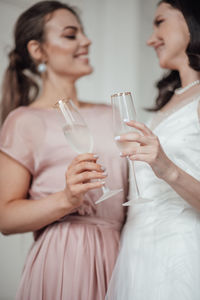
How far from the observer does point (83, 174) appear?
1.03 m

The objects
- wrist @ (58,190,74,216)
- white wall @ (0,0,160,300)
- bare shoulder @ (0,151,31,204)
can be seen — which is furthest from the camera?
white wall @ (0,0,160,300)

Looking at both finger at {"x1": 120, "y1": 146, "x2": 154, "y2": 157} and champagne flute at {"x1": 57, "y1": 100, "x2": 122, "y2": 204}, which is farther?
champagne flute at {"x1": 57, "y1": 100, "x2": 122, "y2": 204}

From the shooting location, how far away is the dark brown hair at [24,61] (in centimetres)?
157

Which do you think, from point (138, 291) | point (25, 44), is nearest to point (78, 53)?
point (25, 44)

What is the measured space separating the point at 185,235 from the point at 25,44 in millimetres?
1074

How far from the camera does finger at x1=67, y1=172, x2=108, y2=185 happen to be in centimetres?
100

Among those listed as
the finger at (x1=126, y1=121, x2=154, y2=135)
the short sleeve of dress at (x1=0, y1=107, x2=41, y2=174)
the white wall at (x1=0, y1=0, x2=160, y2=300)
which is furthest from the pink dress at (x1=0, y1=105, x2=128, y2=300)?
the white wall at (x1=0, y1=0, x2=160, y2=300)

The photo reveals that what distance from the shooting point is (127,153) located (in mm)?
941

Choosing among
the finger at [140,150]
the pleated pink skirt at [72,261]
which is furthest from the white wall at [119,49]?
the finger at [140,150]

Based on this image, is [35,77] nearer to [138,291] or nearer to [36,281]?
[36,281]

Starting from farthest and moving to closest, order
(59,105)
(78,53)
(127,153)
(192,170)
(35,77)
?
(35,77) < (78,53) < (192,170) < (59,105) < (127,153)

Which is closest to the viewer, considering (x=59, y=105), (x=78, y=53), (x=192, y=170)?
(x=59, y=105)

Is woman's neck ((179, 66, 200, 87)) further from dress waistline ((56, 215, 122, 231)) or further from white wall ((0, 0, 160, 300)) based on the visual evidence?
white wall ((0, 0, 160, 300))

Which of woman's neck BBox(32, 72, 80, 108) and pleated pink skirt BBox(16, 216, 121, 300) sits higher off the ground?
woman's neck BBox(32, 72, 80, 108)
